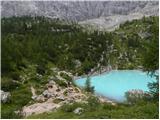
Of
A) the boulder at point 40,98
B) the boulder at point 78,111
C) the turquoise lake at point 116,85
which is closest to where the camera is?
the boulder at point 78,111

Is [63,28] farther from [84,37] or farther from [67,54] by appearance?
[67,54]

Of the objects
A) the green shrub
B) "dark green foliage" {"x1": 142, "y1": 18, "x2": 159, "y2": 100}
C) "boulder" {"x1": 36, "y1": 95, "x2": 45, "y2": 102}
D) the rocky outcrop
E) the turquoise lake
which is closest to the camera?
"dark green foliage" {"x1": 142, "y1": 18, "x2": 159, "y2": 100}

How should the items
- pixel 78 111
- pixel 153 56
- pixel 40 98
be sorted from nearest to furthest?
pixel 78 111, pixel 153 56, pixel 40 98

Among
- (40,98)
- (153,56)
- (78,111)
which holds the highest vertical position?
(153,56)

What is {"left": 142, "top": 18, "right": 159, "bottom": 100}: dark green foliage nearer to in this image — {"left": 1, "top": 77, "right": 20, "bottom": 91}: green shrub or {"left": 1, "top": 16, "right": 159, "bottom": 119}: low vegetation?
{"left": 1, "top": 16, "right": 159, "bottom": 119}: low vegetation

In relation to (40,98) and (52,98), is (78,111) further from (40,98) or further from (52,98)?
(40,98)

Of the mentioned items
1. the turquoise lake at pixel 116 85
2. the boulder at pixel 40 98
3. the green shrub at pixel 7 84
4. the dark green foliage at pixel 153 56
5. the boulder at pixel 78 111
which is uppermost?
the dark green foliage at pixel 153 56

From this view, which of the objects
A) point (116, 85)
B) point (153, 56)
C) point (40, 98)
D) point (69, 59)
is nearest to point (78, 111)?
point (153, 56)

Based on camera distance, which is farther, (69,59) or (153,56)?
(69,59)

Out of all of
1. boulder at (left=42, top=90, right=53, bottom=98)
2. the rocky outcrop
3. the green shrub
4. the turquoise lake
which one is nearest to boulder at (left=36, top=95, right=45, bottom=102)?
the rocky outcrop

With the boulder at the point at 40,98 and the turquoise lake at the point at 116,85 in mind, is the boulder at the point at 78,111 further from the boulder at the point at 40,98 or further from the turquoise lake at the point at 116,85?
the turquoise lake at the point at 116,85

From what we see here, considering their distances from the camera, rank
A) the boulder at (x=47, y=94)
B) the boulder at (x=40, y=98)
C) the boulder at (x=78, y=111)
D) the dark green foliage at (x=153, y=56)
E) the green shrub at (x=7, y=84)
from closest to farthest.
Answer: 1. the boulder at (x=78, y=111)
2. the dark green foliage at (x=153, y=56)
3. the boulder at (x=40, y=98)
4. the boulder at (x=47, y=94)
5. the green shrub at (x=7, y=84)

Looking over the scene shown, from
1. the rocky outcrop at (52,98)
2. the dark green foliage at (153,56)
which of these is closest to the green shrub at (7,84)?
the rocky outcrop at (52,98)
